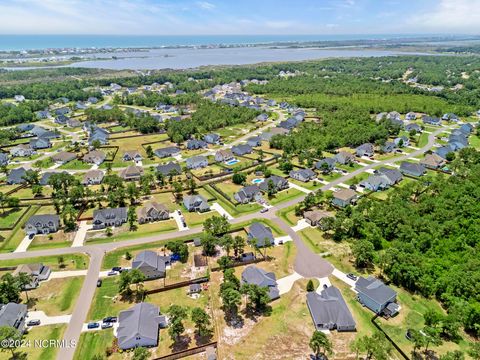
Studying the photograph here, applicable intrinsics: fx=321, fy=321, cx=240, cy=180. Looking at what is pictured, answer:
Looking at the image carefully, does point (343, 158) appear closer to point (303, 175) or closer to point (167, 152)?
point (303, 175)

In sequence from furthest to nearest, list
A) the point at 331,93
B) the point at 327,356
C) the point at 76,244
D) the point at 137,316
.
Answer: the point at 331,93 → the point at 76,244 → the point at 137,316 → the point at 327,356

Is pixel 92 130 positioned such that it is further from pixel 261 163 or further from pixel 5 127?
pixel 261 163

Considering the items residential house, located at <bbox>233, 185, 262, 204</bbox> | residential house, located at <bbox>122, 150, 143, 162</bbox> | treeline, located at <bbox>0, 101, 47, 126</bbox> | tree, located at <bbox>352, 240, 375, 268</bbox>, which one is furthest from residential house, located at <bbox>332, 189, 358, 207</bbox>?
treeline, located at <bbox>0, 101, 47, 126</bbox>

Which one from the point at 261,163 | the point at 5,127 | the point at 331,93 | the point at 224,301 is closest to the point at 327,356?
the point at 224,301

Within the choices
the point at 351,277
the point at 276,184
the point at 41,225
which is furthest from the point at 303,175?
the point at 41,225

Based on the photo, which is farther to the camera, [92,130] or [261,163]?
[92,130]

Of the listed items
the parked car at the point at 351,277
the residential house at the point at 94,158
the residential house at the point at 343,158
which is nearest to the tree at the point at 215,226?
the parked car at the point at 351,277

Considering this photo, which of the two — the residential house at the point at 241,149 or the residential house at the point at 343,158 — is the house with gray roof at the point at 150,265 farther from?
the residential house at the point at 343,158
